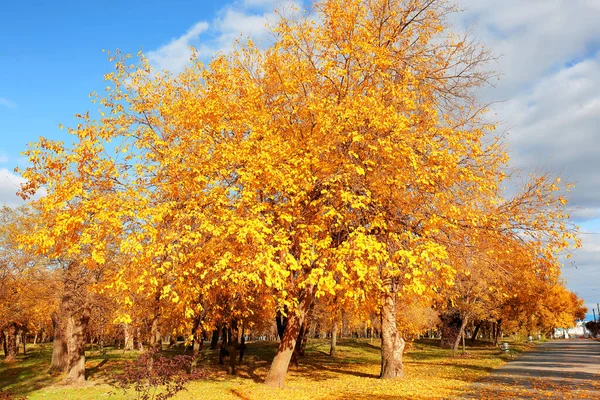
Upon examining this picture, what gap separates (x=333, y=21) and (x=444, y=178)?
6566 millimetres

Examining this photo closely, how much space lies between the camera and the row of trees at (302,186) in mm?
11297

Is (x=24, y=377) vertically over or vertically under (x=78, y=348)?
under

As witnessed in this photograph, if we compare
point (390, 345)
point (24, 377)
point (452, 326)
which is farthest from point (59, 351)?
point (452, 326)

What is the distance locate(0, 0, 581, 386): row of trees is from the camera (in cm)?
1130

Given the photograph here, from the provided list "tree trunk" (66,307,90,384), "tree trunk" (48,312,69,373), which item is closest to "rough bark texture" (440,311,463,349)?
"tree trunk" (48,312,69,373)

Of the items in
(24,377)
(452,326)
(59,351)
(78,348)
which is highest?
(78,348)

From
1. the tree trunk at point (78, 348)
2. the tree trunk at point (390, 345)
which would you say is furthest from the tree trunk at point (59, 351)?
the tree trunk at point (390, 345)

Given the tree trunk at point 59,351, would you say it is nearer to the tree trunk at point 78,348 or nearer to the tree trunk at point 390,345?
the tree trunk at point 78,348

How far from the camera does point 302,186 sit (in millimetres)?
12477

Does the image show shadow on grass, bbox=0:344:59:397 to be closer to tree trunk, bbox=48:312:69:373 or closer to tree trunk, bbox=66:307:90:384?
tree trunk, bbox=48:312:69:373

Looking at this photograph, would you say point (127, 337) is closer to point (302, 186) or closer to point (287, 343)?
point (287, 343)

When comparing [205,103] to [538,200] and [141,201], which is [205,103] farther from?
[538,200]

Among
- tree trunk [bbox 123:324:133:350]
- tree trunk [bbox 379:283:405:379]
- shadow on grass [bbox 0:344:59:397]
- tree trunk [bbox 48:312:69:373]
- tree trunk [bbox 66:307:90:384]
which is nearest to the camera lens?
tree trunk [bbox 379:283:405:379]

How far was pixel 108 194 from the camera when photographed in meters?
12.2
